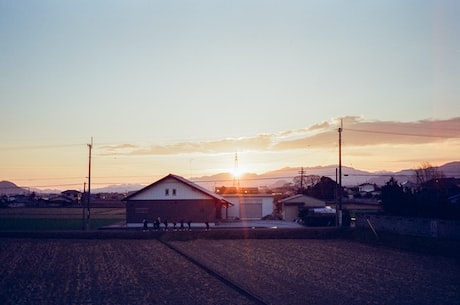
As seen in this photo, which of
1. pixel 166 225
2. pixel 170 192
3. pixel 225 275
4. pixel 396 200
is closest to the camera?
pixel 225 275

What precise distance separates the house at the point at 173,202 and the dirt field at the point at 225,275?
20.2 metres

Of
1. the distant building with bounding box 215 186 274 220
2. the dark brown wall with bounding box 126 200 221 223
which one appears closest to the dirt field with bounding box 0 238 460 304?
the dark brown wall with bounding box 126 200 221 223

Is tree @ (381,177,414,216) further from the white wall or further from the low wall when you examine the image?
the white wall

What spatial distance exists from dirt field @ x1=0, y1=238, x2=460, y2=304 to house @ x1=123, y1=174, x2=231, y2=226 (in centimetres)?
2024

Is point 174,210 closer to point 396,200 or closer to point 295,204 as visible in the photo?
point 295,204

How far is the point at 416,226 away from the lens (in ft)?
108

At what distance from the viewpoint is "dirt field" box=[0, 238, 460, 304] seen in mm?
15477

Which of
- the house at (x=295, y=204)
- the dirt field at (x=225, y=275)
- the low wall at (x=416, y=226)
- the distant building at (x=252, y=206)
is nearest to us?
the dirt field at (x=225, y=275)

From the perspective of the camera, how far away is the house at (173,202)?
52.9 m

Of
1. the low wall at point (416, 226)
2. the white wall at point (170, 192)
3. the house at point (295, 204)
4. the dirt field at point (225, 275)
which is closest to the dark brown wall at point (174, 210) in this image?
the white wall at point (170, 192)

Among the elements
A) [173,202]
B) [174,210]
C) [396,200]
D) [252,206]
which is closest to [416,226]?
[396,200]

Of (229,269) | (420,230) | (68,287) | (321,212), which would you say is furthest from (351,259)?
(321,212)

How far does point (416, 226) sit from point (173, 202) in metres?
26.6

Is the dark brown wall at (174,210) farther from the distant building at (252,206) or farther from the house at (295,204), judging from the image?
the house at (295,204)
